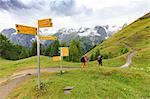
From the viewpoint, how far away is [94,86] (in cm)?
2570

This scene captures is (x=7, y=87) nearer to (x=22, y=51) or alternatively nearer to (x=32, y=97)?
(x=32, y=97)

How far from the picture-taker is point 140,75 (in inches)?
1298

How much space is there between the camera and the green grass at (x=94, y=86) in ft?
77.5

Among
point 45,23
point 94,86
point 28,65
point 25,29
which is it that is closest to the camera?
point 25,29

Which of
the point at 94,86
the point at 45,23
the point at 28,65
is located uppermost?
the point at 45,23

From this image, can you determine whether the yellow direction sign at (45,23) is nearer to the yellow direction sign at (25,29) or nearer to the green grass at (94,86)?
the yellow direction sign at (25,29)

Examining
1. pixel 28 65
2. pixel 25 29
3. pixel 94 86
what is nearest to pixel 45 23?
pixel 25 29

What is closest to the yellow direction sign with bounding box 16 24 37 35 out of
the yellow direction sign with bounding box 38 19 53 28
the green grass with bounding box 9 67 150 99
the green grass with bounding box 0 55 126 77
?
the yellow direction sign with bounding box 38 19 53 28

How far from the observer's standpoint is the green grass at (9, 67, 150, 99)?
930 inches

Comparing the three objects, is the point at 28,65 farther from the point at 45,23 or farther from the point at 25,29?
the point at 25,29

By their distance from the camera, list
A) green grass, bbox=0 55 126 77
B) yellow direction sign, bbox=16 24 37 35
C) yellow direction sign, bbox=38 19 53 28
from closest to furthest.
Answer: yellow direction sign, bbox=16 24 37 35, yellow direction sign, bbox=38 19 53 28, green grass, bbox=0 55 126 77

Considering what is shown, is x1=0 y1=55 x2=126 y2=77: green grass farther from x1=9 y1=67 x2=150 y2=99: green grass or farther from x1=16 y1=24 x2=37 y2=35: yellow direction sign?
x1=16 y1=24 x2=37 y2=35: yellow direction sign

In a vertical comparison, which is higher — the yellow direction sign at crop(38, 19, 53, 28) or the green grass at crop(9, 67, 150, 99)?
the yellow direction sign at crop(38, 19, 53, 28)

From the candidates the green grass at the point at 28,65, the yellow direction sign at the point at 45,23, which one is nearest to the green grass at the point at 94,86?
the yellow direction sign at the point at 45,23
